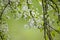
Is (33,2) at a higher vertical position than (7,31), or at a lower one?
higher

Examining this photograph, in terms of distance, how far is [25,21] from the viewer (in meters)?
1.87

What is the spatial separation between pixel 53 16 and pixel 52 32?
0.70 ft

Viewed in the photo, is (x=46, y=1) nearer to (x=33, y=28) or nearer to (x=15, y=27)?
(x=33, y=28)

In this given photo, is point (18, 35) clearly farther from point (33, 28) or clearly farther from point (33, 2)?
point (33, 2)

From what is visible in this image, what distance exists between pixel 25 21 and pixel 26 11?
0.13 m

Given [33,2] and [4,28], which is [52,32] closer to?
[33,2]

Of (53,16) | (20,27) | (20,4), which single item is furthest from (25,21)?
(53,16)

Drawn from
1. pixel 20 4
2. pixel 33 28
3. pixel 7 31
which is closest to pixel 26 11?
pixel 20 4

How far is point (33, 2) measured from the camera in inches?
74.9

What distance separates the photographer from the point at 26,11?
189cm

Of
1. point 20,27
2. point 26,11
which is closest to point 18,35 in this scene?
point 20,27

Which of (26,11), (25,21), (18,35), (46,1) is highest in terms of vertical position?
(46,1)

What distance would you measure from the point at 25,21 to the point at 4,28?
0.28m

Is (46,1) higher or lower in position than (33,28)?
higher
